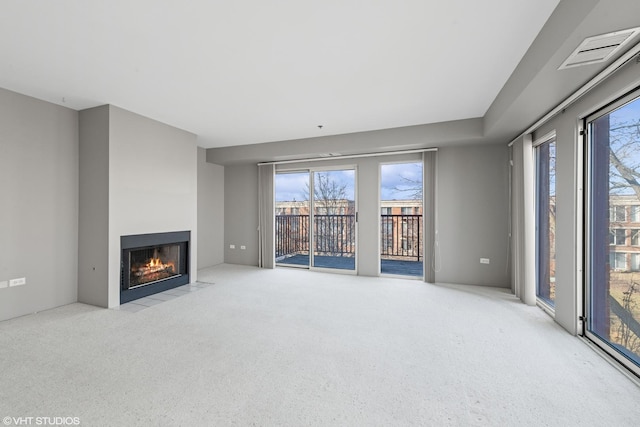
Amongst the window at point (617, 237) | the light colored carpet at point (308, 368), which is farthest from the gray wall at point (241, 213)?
the window at point (617, 237)

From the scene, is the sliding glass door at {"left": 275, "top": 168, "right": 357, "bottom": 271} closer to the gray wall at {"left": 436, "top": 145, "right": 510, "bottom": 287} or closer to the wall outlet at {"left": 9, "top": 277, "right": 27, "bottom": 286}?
the gray wall at {"left": 436, "top": 145, "right": 510, "bottom": 287}

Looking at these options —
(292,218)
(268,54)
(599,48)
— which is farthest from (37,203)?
(599,48)

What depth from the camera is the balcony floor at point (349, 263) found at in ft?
17.7

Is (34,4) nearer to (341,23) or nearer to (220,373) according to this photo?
(341,23)

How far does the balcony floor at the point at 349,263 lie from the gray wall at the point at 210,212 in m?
1.45

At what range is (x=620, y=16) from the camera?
146cm

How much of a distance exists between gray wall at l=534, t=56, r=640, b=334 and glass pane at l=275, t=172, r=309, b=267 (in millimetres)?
4014

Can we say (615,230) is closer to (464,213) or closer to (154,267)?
(464,213)

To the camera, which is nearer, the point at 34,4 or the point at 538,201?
the point at 34,4

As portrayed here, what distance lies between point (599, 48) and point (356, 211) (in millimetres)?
3708

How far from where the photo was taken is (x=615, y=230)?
2.20m

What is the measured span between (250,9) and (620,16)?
211 centimetres

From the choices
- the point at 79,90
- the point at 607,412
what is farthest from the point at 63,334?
the point at 607,412

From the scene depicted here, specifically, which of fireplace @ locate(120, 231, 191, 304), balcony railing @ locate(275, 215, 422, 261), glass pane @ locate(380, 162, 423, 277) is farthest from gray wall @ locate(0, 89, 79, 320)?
glass pane @ locate(380, 162, 423, 277)
